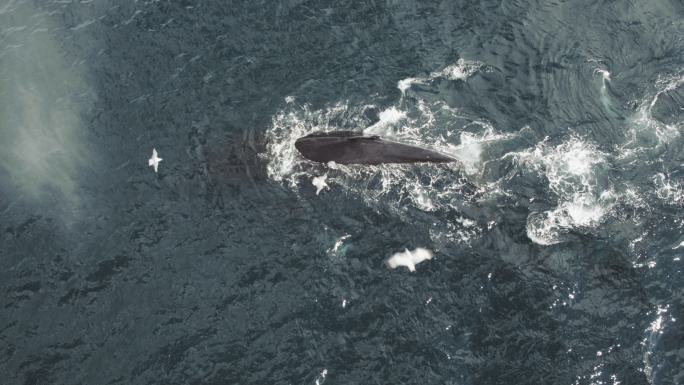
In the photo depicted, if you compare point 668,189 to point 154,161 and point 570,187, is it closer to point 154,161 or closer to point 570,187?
point 570,187

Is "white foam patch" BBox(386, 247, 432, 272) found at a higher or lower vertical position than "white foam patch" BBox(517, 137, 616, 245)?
lower

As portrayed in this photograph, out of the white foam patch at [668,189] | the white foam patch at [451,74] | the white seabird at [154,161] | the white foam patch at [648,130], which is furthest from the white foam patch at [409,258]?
the white seabird at [154,161]

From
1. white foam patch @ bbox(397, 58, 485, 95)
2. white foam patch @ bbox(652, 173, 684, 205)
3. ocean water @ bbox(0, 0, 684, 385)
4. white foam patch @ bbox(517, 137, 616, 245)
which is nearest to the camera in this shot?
ocean water @ bbox(0, 0, 684, 385)

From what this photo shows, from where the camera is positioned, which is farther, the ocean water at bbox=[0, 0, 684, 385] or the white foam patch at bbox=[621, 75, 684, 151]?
the white foam patch at bbox=[621, 75, 684, 151]

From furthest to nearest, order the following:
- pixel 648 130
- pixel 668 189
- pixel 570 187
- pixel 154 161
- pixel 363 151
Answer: pixel 154 161, pixel 648 130, pixel 363 151, pixel 570 187, pixel 668 189

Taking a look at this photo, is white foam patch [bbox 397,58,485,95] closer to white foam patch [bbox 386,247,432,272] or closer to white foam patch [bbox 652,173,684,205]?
white foam patch [bbox 386,247,432,272]

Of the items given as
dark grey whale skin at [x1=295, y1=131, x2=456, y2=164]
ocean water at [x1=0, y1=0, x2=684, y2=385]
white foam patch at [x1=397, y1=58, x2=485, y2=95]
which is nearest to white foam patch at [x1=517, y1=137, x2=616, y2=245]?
ocean water at [x1=0, y1=0, x2=684, y2=385]

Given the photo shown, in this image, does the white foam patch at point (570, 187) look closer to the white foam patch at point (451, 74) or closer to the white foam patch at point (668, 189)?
the white foam patch at point (668, 189)

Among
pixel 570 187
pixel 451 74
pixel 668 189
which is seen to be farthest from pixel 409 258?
pixel 668 189
